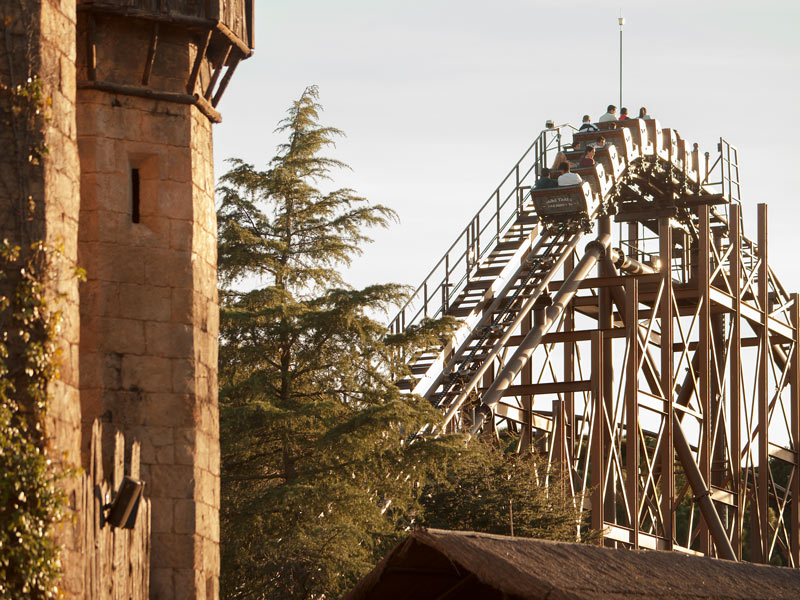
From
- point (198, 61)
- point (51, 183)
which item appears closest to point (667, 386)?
point (198, 61)

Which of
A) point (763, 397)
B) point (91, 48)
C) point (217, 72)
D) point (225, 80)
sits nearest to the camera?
point (91, 48)

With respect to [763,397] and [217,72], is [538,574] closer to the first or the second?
[217,72]

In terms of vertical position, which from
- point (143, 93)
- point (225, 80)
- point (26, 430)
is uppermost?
point (225, 80)

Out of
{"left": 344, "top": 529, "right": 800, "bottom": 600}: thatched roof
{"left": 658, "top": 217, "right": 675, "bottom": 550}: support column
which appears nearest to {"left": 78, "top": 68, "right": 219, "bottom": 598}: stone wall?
{"left": 344, "top": 529, "right": 800, "bottom": 600}: thatched roof

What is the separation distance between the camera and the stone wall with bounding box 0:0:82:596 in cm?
1407

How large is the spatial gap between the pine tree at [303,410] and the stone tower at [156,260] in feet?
17.1

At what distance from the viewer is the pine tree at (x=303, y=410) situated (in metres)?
23.2

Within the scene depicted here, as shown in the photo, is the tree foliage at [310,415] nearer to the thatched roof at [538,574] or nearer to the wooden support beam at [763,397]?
the thatched roof at [538,574]

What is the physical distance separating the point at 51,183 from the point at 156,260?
3410 millimetres

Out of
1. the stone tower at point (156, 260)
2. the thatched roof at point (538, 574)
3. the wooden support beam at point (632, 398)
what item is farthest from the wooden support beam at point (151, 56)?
the wooden support beam at point (632, 398)

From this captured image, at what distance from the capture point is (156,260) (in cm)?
1773

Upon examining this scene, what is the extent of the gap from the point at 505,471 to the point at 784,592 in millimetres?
9942

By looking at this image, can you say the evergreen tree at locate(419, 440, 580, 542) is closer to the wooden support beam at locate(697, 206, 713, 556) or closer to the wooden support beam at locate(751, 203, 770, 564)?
the wooden support beam at locate(697, 206, 713, 556)

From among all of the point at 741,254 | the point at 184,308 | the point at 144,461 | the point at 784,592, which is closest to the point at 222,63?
the point at 184,308
